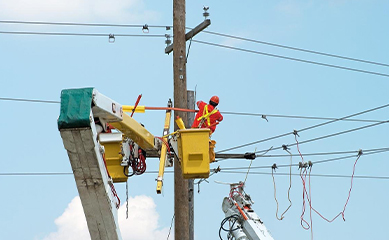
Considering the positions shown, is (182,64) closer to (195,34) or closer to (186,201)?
(195,34)

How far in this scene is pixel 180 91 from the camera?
39.7ft

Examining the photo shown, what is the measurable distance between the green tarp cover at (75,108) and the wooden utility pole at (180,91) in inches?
223

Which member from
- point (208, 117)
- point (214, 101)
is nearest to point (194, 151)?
point (208, 117)

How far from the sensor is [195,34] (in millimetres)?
12625

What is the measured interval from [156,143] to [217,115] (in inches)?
67.8

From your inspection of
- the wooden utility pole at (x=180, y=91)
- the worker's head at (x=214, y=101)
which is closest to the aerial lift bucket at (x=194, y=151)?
the worker's head at (x=214, y=101)

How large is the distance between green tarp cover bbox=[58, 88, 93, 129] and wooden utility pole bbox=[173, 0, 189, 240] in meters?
5.67

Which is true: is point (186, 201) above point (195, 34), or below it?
below

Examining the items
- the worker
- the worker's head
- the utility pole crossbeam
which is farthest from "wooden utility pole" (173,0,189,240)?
the worker

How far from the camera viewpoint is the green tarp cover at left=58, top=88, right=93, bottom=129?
20.1ft

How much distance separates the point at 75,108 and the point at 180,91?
19.5 feet

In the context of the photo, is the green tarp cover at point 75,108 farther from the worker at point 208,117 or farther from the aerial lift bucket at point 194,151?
the worker at point 208,117

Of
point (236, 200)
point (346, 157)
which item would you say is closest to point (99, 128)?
point (236, 200)

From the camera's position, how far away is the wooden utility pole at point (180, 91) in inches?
466
